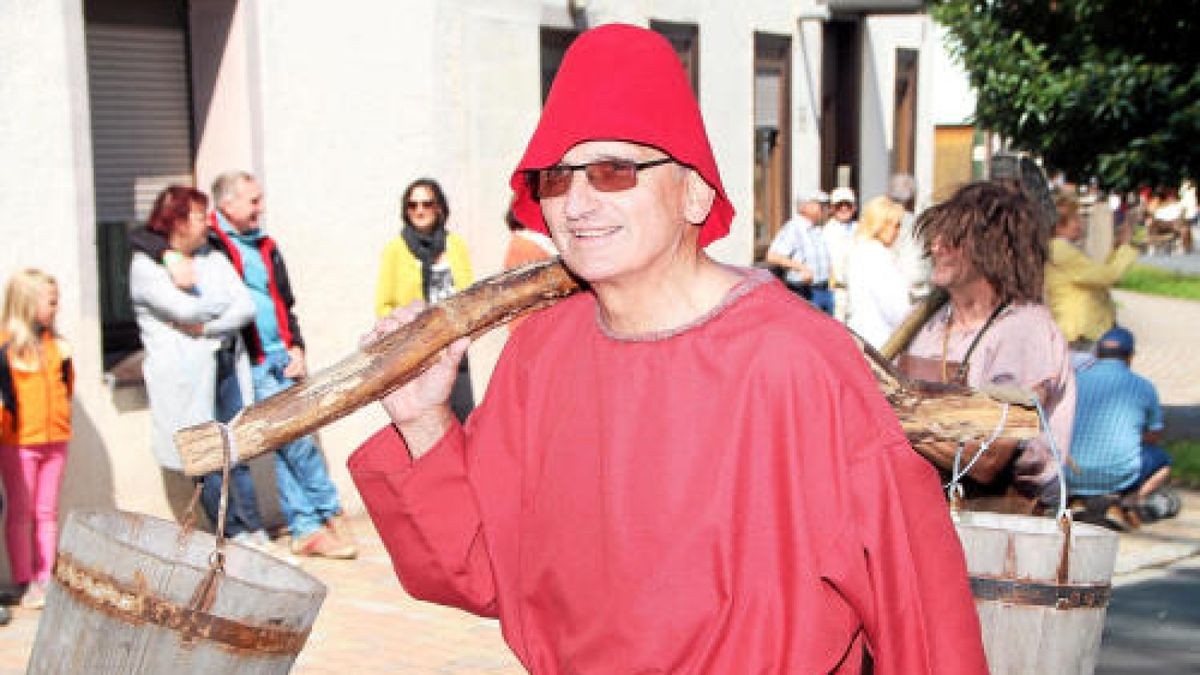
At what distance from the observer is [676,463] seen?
2.88 m

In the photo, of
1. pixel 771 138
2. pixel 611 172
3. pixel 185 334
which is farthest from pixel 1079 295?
pixel 611 172

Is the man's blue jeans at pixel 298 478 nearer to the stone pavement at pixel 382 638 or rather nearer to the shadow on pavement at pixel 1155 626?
the stone pavement at pixel 382 638

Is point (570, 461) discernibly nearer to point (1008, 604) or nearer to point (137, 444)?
point (1008, 604)

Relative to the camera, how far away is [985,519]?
14.0 ft

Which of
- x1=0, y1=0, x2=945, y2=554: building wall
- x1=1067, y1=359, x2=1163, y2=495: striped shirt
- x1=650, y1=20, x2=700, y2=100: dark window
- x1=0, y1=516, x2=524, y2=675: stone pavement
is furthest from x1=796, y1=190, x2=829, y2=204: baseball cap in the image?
x1=0, y1=516, x2=524, y2=675: stone pavement

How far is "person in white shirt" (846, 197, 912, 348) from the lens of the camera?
1016 centimetres

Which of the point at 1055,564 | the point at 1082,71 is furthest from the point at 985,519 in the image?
the point at 1082,71

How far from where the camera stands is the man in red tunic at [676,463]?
282 centimetres

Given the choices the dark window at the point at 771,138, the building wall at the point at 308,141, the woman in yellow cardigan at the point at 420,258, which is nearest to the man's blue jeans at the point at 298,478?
the building wall at the point at 308,141

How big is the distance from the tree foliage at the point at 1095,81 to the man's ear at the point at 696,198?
7860 mm

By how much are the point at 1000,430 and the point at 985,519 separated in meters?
0.77

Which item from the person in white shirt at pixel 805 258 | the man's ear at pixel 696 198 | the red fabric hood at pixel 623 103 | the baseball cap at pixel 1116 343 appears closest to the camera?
the red fabric hood at pixel 623 103

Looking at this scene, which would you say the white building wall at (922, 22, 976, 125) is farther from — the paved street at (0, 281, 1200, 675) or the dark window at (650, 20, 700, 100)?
the paved street at (0, 281, 1200, 675)

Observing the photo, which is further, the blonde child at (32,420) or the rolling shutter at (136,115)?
the rolling shutter at (136,115)
